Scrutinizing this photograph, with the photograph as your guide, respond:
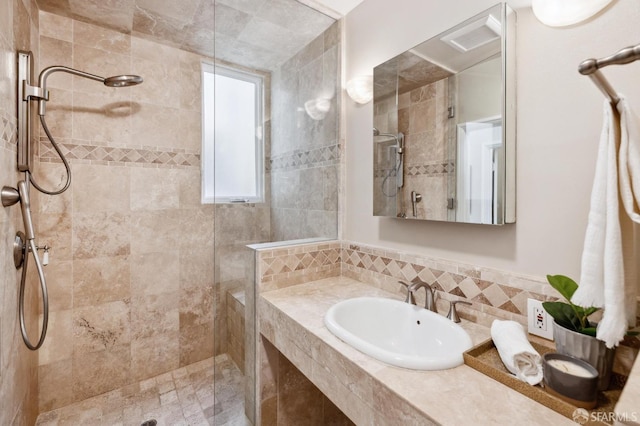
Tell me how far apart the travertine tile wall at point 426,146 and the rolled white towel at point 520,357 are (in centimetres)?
53

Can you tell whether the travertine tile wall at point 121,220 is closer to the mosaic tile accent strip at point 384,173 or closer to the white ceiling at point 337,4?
the white ceiling at point 337,4

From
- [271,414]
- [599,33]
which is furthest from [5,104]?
[599,33]

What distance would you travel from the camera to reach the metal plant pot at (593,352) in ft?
2.47

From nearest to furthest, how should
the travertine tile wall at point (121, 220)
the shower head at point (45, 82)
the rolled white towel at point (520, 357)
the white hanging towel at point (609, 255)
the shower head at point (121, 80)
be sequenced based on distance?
the white hanging towel at point (609, 255), the rolled white towel at point (520, 357), the shower head at point (45, 82), the shower head at point (121, 80), the travertine tile wall at point (121, 220)

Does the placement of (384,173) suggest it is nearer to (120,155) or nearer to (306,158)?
(306,158)

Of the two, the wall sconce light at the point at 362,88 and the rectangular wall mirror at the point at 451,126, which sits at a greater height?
the wall sconce light at the point at 362,88

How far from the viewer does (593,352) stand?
0.76 meters

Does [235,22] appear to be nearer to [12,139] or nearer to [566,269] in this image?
[12,139]

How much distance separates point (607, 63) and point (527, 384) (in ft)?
2.54

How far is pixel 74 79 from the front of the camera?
1833 millimetres

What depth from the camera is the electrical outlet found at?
0.97m

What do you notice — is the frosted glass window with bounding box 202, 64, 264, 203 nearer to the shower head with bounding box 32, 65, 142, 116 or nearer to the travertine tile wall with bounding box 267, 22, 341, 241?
the travertine tile wall with bounding box 267, 22, 341, 241

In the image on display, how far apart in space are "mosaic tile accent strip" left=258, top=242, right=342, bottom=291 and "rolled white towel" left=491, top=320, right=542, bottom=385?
1005 millimetres

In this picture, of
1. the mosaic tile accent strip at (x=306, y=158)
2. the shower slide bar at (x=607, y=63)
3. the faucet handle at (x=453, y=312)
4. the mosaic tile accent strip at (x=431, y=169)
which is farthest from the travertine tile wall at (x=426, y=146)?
the shower slide bar at (x=607, y=63)
